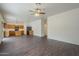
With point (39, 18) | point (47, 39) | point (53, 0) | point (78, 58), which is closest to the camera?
point (53, 0)

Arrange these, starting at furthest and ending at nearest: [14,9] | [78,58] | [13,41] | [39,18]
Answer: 1. [39,18]
2. [13,41]
3. [14,9]
4. [78,58]

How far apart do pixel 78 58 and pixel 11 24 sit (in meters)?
1.37

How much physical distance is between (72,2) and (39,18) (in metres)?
1.07

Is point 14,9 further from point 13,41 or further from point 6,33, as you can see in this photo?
point 13,41

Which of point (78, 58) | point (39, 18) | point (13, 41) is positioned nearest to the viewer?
point (78, 58)

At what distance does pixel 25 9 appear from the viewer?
2.04 m

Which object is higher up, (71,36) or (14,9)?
(14,9)

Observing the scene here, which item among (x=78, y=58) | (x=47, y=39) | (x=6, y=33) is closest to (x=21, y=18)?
(x=6, y=33)

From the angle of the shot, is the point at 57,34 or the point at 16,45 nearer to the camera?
the point at 16,45

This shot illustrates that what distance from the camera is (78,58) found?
5.78 ft

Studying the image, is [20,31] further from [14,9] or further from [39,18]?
[39,18]

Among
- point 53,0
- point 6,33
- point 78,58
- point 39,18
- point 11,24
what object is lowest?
point 78,58

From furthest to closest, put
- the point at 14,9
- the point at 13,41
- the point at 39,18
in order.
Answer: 1. the point at 39,18
2. the point at 13,41
3. the point at 14,9

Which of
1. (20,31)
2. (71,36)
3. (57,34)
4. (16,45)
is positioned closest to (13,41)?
(16,45)
